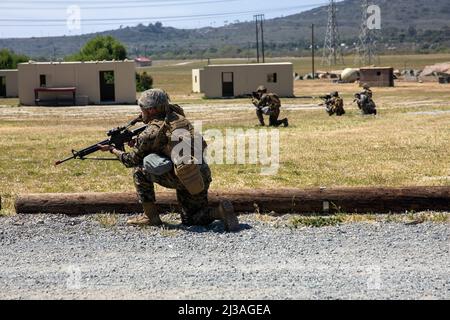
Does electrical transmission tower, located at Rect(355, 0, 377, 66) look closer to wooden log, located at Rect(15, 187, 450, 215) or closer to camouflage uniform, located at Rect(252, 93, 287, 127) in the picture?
camouflage uniform, located at Rect(252, 93, 287, 127)

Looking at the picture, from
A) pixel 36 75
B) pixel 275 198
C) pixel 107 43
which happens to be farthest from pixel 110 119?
pixel 107 43

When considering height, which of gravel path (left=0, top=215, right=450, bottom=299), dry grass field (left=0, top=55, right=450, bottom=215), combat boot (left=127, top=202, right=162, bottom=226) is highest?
combat boot (left=127, top=202, right=162, bottom=226)

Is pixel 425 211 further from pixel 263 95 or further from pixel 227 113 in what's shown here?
pixel 227 113

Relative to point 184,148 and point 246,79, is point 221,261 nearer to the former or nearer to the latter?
point 184,148

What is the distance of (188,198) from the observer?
335 inches

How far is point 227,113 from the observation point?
106 ft

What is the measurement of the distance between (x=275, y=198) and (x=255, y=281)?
280 cm

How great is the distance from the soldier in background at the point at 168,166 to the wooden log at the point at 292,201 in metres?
0.42

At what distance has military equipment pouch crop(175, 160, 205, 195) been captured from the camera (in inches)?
314

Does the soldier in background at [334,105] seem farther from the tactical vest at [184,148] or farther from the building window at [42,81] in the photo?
the tactical vest at [184,148]

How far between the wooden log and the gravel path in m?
0.17

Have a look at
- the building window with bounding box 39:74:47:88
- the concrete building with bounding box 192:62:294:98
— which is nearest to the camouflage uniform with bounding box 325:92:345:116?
the concrete building with bounding box 192:62:294:98

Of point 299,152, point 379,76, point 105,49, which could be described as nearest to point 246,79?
point 379,76

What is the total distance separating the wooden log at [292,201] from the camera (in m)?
Result: 8.92
